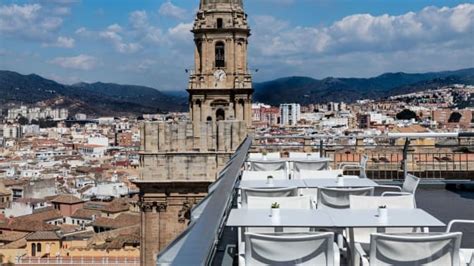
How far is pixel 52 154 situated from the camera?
109938 mm

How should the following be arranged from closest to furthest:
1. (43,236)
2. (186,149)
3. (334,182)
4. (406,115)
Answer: (334,182) < (186,149) < (43,236) < (406,115)

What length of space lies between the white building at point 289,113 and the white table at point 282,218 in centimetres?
9965

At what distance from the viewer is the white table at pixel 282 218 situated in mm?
3488

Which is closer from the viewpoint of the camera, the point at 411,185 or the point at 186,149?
the point at 411,185

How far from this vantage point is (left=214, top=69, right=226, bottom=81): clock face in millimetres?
22516

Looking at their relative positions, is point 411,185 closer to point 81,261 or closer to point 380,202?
point 380,202

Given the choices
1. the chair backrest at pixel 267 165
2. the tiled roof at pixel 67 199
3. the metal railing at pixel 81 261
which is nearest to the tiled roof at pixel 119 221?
the metal railing at pixel 81 261

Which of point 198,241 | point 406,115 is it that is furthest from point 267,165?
point 406,115

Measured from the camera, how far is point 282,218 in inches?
144

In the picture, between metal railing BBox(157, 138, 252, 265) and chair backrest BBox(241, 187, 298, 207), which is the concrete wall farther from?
metal railing BBox(157, 138, 252, 265)

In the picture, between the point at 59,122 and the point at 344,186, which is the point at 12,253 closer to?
the point at 344,186

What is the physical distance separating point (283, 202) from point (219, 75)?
61.2ft

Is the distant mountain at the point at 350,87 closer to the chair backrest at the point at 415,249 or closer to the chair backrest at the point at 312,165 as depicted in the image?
the chair backrest at the point at 312,165

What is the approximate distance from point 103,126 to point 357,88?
6229 centimetres
